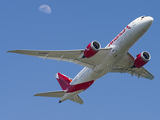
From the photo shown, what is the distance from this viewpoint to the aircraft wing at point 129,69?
33.6 m

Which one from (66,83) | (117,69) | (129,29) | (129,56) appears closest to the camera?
(129,29)

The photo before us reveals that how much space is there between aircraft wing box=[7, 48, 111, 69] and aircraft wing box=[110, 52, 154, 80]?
14.8 feet

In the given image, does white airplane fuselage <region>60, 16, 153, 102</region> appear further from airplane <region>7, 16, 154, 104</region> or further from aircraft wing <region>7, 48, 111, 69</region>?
aircraft wing <region>7, 48, 111, 69</region>

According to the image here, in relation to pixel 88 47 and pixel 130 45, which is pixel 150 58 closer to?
pixel 130 45

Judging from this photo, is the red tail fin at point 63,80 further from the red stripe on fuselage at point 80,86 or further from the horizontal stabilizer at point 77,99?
the red stripe on fuselage at point 80,86

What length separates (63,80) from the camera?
3978 centimetres

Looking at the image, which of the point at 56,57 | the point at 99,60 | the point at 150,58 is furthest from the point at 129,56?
the point at 56,57

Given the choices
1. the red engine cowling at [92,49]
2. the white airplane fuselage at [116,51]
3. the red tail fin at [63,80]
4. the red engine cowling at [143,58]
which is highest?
the red tail fin at [63,80]

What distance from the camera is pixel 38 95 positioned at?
33.9 m

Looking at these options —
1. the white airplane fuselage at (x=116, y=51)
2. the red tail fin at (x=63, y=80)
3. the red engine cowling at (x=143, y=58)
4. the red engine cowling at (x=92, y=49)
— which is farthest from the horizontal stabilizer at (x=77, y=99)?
the red engine cowling at (x=92, y=49)

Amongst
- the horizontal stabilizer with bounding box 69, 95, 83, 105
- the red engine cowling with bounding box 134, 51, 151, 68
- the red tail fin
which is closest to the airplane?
the red engine cowling with bounding box 134, 51, 151, 68

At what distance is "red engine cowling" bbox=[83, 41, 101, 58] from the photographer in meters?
28.4

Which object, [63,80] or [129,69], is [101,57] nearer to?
[129,69]

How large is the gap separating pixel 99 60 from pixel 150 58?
7.03m
